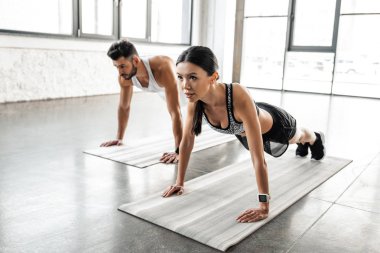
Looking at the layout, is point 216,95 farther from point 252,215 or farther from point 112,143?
point 112,143

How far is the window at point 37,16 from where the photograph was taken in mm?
4750

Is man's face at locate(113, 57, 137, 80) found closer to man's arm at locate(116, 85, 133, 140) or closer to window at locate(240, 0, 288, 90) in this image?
man's arm at locate(116, 85, 133, 140)

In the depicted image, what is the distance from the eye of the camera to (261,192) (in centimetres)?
158

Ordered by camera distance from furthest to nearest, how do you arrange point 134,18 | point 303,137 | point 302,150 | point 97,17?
point 134,18, point 97,17, point 302,150, point 303,137

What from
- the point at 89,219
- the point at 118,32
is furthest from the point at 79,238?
the point at 118,32

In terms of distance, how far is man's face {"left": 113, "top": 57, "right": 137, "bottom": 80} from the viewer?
2311 millimetres

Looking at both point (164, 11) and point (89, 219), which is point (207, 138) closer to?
point (89, 219)

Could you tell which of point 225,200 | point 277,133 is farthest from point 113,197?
point 277,133

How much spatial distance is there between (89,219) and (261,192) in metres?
0.75

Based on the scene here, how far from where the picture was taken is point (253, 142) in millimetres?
1546

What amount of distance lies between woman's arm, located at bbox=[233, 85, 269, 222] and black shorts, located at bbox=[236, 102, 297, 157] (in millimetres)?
501

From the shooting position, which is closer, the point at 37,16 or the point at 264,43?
the point at 37,16

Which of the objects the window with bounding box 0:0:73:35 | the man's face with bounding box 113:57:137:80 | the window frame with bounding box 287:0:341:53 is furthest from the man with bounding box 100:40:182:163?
the window frame with bounding box 287:0:341:53

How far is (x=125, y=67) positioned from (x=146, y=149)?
0.71 metres
